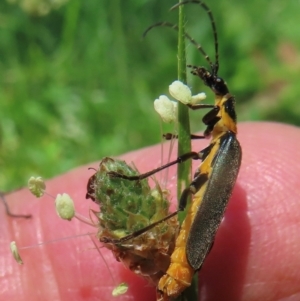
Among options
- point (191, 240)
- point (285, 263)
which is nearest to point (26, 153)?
point (285, 263)

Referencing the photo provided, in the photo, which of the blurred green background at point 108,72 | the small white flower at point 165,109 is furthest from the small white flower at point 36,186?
the blurred green background at point 108,72

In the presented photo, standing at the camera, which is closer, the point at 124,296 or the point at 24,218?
the point at 124,296

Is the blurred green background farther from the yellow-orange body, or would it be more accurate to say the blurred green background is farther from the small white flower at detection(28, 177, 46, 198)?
the yellow-orange body

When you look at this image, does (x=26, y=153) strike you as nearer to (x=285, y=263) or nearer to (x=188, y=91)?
(x=285, y=263)

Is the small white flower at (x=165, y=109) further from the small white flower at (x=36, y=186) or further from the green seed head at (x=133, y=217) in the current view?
the small white flower at (x=36, y=186)

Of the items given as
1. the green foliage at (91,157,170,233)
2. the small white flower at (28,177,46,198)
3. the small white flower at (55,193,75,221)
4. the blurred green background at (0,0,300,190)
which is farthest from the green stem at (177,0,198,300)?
the blurred green background at (0,0,300,190)

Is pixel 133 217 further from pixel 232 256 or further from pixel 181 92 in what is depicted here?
pixel 232 256

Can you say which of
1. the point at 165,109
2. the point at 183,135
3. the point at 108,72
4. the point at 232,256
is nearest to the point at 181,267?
the point at 183,135
